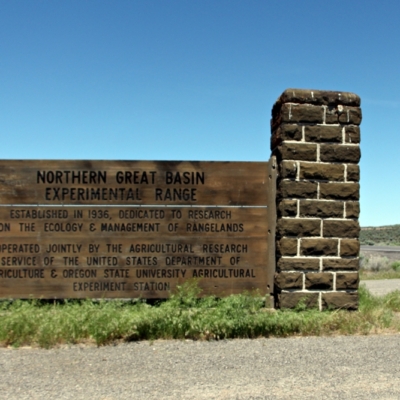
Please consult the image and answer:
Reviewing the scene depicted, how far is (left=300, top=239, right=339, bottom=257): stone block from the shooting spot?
22.9ft

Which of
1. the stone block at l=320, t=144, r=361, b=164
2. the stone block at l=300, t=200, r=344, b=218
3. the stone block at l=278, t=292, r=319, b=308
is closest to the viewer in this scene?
the stone block at l=278, t=292, r=319, b=308

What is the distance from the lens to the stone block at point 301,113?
705 cm

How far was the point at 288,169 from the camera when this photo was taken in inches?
275

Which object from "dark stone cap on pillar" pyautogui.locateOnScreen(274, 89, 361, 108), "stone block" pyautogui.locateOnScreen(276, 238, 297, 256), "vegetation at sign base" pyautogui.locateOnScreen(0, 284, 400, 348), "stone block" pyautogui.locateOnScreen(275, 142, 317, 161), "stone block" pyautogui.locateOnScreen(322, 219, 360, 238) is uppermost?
"dark stone cap on pillar" pyautogui.locateOnScreen(274, 89, 361, 108)

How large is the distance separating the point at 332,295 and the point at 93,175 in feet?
11.5

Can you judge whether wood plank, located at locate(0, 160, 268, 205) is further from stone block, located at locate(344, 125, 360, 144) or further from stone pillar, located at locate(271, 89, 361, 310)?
stone block, located at locate(344, 125, 360, 144)

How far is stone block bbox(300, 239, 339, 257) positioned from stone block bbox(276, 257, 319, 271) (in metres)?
0.09

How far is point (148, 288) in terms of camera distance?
718cm

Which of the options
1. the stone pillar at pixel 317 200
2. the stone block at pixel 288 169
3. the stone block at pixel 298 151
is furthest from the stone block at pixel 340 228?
the stone block at pixel 298 151

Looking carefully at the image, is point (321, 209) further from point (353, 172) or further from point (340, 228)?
point (353, 172)

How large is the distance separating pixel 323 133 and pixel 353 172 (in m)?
0.66

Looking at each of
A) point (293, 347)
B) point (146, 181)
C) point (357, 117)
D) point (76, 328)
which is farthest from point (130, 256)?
point (357, 117)

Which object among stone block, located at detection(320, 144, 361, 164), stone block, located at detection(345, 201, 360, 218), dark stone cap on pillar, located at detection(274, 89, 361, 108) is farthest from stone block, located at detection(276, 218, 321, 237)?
dark stone cap on pillar, located at detection(274, 89, 361, 108)

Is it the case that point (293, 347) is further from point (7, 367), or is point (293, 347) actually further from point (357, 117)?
point (357, 117)
